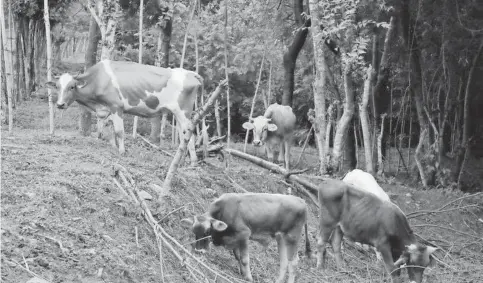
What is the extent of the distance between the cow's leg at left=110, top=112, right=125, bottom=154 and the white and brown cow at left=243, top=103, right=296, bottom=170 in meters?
5.29

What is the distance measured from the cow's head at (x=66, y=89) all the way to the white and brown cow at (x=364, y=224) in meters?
5.34

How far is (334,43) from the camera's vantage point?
2044cm

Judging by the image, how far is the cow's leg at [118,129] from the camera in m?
14.2

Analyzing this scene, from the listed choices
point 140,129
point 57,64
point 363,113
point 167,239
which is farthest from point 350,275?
point 57,64

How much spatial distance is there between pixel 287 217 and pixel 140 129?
699 inches

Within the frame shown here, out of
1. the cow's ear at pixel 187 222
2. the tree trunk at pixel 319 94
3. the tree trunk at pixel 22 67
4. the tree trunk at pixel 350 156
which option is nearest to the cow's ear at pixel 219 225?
the cow's ear at pixel 187 222

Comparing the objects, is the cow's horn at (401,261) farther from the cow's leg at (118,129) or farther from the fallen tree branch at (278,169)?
the cow's leg at (118,129)

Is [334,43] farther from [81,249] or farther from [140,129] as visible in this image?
[81,249]

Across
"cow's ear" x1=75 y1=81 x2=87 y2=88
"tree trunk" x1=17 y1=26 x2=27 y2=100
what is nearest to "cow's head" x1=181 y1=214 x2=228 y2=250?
"cow's ear" x1=75 y1=81 x2=87 y2=88

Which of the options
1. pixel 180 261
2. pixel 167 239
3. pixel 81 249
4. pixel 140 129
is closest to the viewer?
pixel 81 249

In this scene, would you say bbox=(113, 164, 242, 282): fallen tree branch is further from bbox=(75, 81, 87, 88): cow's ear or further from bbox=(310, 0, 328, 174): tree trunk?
bbox=(310, 0, 328, 174): tree trunk

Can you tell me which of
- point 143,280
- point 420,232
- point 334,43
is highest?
point 334,43

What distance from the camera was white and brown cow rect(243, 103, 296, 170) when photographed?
19.1 metres

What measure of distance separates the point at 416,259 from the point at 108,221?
4902 mm
